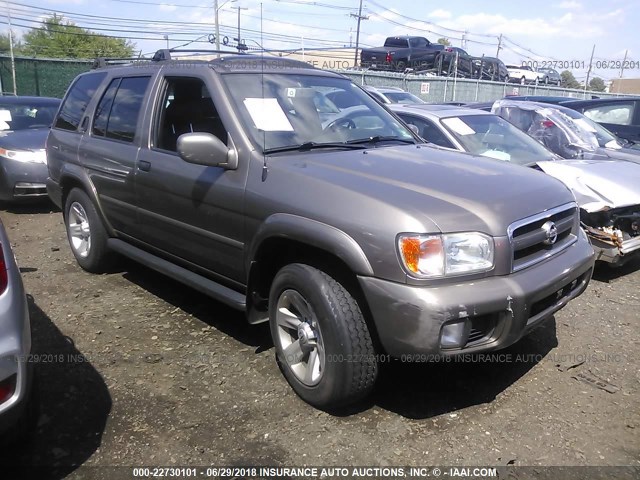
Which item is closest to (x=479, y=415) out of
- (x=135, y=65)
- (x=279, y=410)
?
(x=279, y=410)

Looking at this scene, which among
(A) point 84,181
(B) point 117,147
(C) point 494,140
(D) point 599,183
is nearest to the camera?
(B) point 117,147

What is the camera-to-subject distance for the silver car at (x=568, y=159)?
512 cm

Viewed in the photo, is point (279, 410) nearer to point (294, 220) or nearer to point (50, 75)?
point (294, 220)

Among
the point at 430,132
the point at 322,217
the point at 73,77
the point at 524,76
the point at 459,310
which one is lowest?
the point at 459,310

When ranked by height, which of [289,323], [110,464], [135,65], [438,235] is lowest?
[110,464]

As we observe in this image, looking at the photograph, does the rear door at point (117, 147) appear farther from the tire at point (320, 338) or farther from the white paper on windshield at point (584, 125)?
the white paper on windshield at point (584, 125)

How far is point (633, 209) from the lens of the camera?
17.2 ft

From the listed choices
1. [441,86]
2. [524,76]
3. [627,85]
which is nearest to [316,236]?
[441,86]

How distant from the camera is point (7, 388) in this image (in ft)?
7.82

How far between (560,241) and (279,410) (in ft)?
6.36

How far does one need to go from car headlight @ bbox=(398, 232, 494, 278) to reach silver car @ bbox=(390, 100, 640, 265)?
286cm

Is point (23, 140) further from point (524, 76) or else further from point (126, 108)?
point (524, 76)

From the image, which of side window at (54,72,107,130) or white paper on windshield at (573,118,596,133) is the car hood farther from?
white paper on windshield at (573,118,596,133)

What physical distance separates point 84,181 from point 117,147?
714 millimetres
